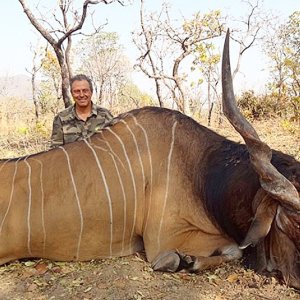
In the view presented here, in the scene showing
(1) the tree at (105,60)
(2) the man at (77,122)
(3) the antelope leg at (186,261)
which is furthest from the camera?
(1) the tree at (105,60)

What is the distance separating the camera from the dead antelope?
8.36 ft

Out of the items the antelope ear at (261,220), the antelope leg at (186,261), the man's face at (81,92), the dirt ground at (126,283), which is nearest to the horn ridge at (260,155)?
the antelope ear at (261,220)

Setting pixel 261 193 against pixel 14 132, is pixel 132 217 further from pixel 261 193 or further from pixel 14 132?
pixel 14 132

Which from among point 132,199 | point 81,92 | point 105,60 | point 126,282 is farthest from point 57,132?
point 105,60

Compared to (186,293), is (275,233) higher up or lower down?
higher up

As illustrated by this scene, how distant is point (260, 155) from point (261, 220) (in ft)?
0.94

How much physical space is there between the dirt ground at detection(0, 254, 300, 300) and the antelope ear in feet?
0.91

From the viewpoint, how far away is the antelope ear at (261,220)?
6.81 ft

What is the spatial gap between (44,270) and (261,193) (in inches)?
48.8

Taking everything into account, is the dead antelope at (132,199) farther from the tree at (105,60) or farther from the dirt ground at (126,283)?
the tree at (105,60)

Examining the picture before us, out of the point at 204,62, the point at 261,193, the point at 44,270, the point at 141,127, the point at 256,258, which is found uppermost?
the point at 204,62

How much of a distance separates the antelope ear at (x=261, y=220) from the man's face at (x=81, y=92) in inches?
76.8

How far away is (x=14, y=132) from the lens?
33.2 ft

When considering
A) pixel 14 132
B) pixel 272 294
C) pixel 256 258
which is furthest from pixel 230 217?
pixel 14 132
